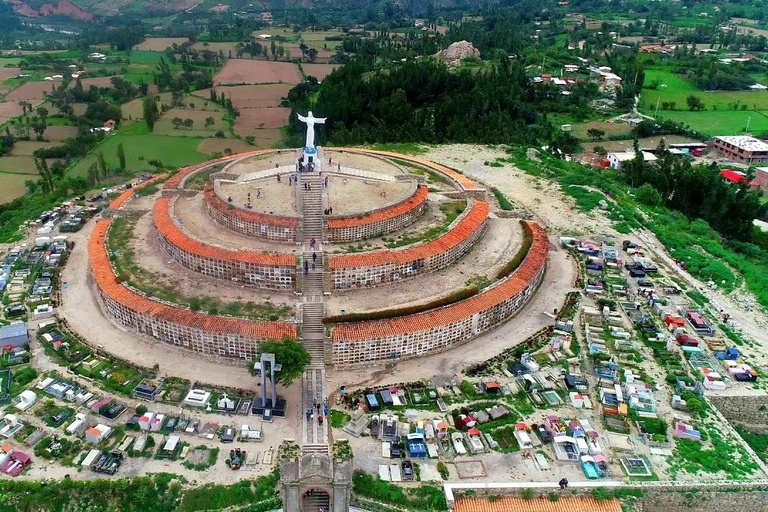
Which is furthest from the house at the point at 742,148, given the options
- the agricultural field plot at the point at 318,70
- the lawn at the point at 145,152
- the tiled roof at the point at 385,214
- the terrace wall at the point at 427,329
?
the agricultural field plot at the point at 318,70

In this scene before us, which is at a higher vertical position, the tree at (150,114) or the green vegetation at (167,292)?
the tree at (150,114)

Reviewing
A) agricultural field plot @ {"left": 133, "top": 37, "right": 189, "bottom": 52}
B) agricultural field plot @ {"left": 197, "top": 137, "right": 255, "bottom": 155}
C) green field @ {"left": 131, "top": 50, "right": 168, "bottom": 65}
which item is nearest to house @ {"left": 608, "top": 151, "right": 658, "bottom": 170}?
agricultural field plot @ {"left": 197, "top": 137, "right": 255, "bottom": 155}

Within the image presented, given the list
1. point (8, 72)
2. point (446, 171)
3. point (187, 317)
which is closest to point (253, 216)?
point (187, 317)

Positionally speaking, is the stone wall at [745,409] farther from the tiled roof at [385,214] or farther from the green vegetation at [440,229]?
the tiled roof at [385,214]

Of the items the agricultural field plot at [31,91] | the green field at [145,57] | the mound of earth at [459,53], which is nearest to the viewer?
the agricultural field plot at [31,91]

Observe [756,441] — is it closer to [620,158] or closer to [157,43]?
[620,158]

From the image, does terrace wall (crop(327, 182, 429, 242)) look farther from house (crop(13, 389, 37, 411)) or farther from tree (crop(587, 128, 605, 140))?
tree (crop(587, 128, 605, 140))

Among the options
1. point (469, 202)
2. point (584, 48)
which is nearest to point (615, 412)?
point (469, 202)
